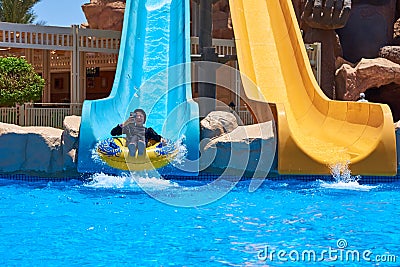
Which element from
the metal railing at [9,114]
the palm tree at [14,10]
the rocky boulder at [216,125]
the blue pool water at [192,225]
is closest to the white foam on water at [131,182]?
the blue pool water at [192,225]

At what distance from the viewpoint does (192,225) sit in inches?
189

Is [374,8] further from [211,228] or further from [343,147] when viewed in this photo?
[211,228]

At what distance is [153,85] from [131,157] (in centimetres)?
267

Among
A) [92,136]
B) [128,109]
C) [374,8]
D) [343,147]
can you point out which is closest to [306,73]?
[343,147]

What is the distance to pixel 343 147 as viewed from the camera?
7.91 m

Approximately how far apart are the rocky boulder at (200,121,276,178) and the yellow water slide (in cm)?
19

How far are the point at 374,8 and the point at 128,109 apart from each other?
30.2 feet

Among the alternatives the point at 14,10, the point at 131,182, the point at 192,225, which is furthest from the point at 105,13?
the point at 192,225

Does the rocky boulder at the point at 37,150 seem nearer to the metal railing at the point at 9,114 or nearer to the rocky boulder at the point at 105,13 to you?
the metal railing at the point at 9,114

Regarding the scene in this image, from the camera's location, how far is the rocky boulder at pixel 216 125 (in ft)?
25.3

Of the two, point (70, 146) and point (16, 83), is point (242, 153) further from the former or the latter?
point (16, 83)

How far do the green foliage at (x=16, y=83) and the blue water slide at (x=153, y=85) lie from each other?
236cm

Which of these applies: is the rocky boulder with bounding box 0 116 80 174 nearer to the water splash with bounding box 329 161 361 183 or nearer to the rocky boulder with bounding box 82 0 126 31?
the water splash with bounding box 329 161 361 183

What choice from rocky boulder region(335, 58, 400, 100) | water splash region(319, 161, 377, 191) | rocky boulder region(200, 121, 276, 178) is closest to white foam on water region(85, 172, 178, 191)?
rocky boulder region(200, 121, 276, 178)
